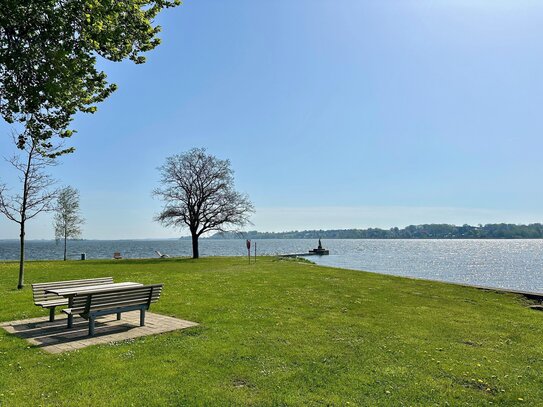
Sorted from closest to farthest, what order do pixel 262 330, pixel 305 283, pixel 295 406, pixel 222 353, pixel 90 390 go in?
1. pixel 295 406
2. pixel 90 390
3. pixel 222 353
4. pixel 262 330
5. pixel 305 283

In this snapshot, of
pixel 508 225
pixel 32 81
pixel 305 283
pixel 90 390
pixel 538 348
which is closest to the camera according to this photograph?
pixel 90 390

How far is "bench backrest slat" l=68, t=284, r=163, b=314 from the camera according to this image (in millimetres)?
7926

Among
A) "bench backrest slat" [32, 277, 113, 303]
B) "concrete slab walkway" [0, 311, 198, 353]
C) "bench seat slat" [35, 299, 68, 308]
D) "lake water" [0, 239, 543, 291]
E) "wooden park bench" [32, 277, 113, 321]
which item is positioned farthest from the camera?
"lake water" [0, 239, 543, 291]

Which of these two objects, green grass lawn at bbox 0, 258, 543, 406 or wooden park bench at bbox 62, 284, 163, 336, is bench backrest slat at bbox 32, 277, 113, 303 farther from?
wooden park bench at bbox 62, 284, 163, 336

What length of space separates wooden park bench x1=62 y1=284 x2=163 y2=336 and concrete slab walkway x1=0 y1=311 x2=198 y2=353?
334 mm

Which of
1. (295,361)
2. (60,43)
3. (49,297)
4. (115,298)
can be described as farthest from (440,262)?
(60,43)

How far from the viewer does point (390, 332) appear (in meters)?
9.21

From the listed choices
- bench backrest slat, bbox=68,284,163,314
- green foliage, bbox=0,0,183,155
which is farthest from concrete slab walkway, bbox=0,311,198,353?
green foliage, bbox=0,0,183,155

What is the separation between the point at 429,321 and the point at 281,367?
5.94 m

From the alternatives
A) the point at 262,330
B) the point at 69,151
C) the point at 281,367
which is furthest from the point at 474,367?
the point at 69,151

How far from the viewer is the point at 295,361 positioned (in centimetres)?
687

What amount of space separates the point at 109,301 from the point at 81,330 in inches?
49.7

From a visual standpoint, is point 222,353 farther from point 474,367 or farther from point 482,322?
point 482,322

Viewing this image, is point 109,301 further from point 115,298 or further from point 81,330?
point 81,330
